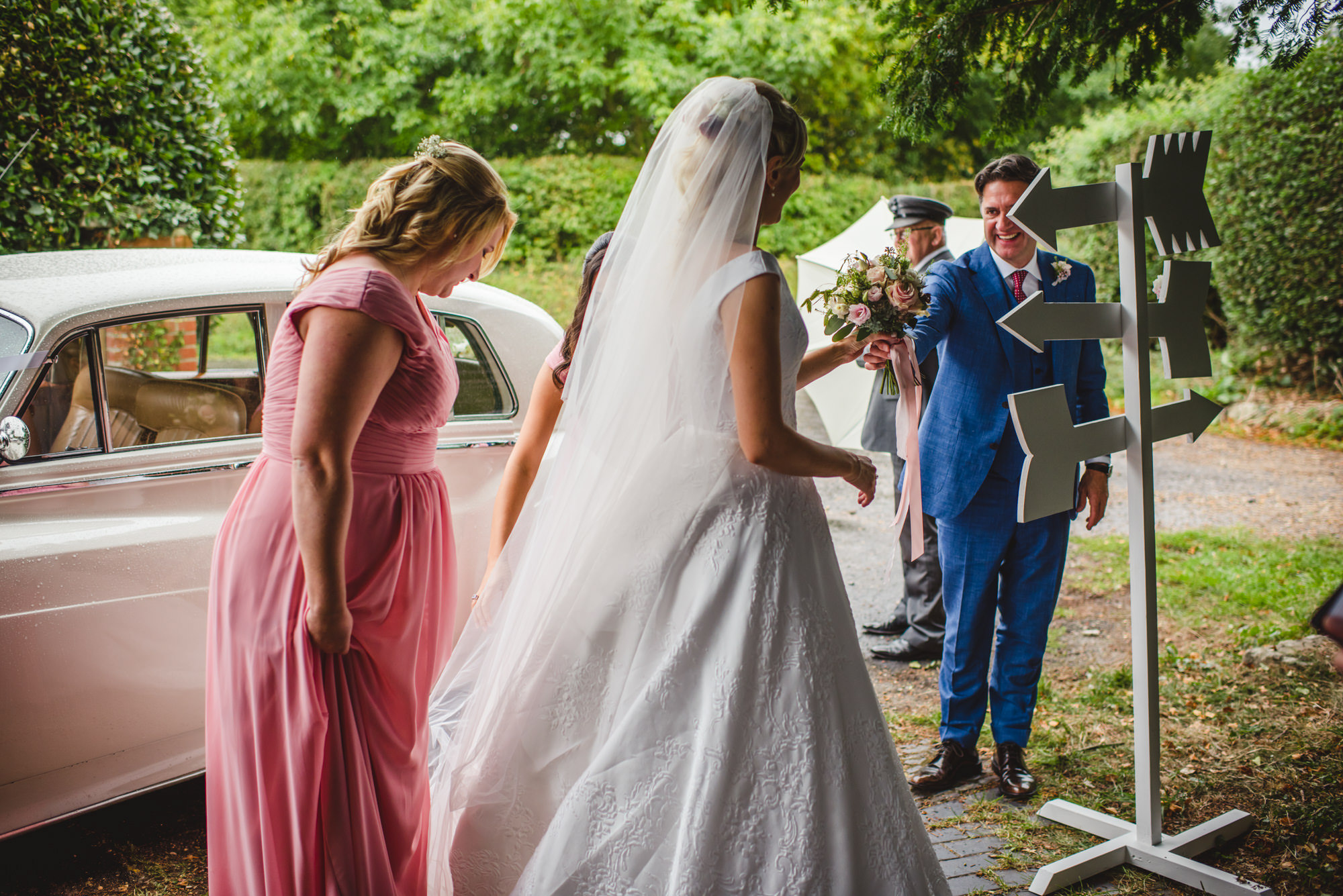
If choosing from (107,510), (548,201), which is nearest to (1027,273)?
(107,510)

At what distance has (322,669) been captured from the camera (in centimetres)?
221

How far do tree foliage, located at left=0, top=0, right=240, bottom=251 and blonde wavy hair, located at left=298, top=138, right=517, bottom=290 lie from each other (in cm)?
320

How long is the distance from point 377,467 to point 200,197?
Answer: 14.6ft

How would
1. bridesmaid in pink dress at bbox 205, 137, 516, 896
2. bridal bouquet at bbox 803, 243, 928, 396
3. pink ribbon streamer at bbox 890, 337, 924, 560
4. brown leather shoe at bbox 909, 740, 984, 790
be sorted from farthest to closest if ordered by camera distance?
brown leather shoe at bbox 909, 740, 984, 790
pink ribbon streamer at bbox 890, 337, 924, 560
bridal bouquet at bbox 803, 243, 928, 396
bridesmaid in pink dress at bbox 205, 137, 516, 896

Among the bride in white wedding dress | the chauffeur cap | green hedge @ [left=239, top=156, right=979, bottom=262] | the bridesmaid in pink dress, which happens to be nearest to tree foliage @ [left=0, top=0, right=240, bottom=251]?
the bridesmaid in pink dress

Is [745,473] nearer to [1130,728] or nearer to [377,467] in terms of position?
[377,467]

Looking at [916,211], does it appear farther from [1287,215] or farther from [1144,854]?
[1287,215]

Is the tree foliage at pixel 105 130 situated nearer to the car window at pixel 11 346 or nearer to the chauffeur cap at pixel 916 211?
the car window at pixel 11 346

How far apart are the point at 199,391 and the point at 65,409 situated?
0.53m

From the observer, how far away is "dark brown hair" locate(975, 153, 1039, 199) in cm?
348

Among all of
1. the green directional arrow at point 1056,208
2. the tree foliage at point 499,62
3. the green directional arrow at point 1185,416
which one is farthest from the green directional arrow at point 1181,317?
the tree foliage at point 499,62

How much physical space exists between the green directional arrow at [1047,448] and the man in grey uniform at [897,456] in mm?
2203

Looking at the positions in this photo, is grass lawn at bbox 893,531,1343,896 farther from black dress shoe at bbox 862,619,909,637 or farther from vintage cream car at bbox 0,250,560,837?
vintage cream car at bbox 0,250,560,837

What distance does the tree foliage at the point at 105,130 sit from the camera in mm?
4605
